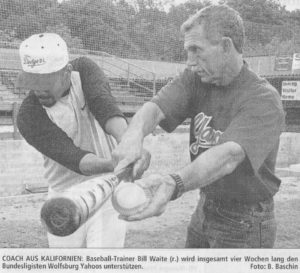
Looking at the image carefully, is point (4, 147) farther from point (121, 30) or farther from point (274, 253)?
A: point (121, 30)

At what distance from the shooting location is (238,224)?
47.1 inches

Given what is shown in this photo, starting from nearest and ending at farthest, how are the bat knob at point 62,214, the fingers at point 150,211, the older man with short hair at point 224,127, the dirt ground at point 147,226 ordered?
1. the bat knob at point 62,214
2. the fingers at point 150,211
3. the older man with short hair at point 224,127
4. the dirt ground at point 147,226

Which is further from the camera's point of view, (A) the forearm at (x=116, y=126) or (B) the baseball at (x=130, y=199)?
(A) the forearm at (x=116, y=126)

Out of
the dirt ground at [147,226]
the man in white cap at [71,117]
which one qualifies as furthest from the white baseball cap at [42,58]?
the dirt ground at [147,226]

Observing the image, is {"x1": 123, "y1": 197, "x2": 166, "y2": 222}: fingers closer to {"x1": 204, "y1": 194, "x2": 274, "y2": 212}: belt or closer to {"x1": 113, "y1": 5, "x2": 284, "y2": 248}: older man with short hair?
{"x1": 113, "y1": 5, "x2": 284, "y2": 248}: older man with short hair

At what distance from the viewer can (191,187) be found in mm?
953

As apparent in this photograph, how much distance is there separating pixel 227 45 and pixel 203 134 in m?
0.20

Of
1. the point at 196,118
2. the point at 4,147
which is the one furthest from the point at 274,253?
the point at 4,147

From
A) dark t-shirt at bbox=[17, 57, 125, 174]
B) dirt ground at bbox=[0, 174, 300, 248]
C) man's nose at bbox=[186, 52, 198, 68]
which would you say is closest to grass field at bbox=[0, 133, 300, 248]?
dirt ground at bbox=[0, 174, 300, 248]

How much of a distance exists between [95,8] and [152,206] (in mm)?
6072

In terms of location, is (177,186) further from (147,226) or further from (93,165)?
(147,226)

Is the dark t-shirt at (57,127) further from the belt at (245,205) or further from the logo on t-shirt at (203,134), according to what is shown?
the belt at (245,205)

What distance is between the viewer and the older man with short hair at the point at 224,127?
41.8 inches

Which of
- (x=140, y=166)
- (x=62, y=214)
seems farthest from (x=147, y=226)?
(x=62, y=214)
